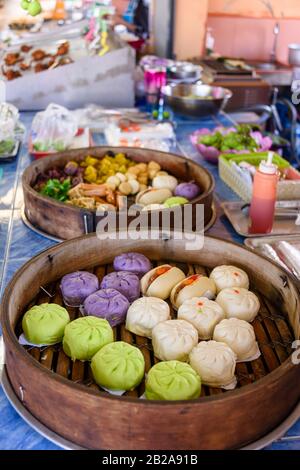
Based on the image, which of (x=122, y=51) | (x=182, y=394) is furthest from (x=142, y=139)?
(x=182, y=394)

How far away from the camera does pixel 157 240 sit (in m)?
1.88

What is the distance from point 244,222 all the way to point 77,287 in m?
0.94

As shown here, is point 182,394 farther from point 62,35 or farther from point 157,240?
point 62,35

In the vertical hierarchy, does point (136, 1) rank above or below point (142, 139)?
above

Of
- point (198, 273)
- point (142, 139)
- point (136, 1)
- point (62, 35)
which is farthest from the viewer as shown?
point (136, 1)

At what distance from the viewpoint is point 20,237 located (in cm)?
214

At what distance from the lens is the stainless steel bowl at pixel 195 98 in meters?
3.63

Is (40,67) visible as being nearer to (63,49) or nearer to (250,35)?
(63,49)

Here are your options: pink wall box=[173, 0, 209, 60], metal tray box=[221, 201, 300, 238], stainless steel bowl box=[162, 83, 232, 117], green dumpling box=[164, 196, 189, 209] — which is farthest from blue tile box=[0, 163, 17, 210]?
pink wall box=[173, 0, 209, 60]

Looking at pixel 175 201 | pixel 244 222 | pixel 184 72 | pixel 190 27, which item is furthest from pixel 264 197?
pixel 190 27

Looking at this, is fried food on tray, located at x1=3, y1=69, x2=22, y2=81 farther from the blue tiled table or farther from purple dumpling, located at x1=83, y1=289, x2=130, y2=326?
purple dumpling, located at x1=83, y1=289, x2=130, y2=326

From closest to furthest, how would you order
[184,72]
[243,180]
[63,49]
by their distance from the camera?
[243,180] → [63,49] → [184,72]

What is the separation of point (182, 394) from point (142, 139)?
2219 mm

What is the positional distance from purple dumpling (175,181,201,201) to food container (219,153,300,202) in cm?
29
